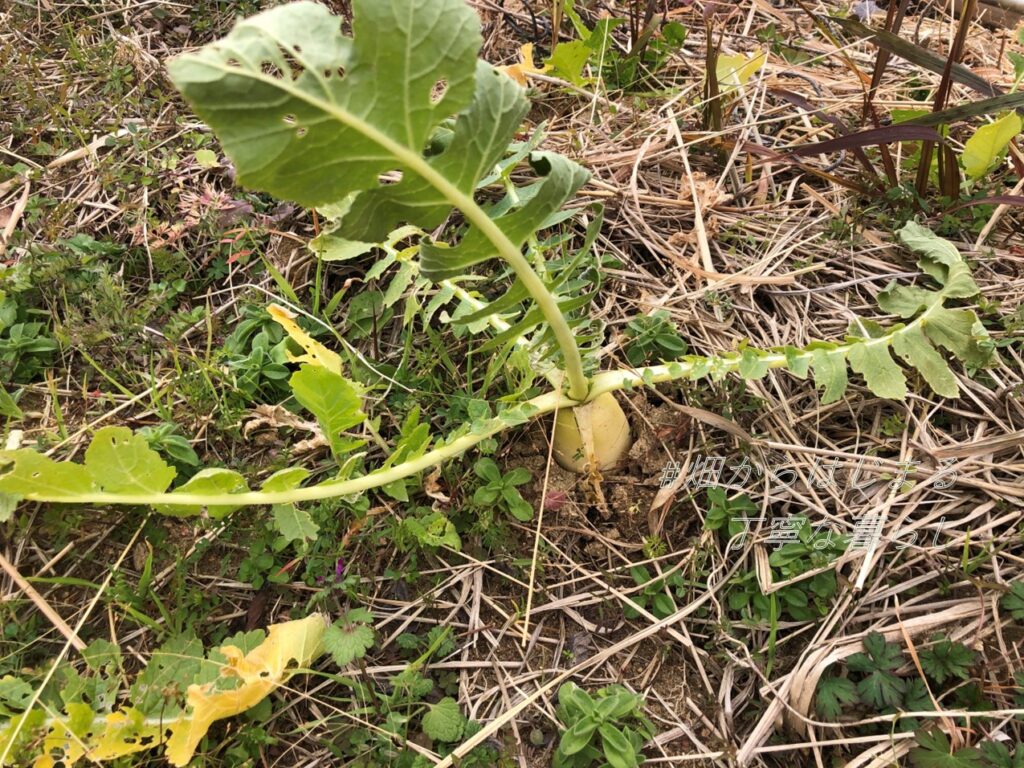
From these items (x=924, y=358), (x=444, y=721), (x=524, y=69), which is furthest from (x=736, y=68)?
(x=444, y=721)

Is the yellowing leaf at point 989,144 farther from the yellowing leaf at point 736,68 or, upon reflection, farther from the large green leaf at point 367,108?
the large green leaf at point 367,108

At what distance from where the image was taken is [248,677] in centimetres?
145

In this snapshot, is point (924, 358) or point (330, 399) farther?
point (924, 358)

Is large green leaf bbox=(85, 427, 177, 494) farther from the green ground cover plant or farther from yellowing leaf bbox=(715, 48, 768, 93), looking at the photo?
yellowing leaf bbox=(715, 48, 768, 93)

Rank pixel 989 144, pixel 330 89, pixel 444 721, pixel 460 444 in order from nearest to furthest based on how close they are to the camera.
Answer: pixel 330 89 < pixel 444 721 < pixel 460 444 < pixel 989 144

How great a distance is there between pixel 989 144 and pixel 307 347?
6.06 ft

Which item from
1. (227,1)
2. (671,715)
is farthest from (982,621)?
(227,1)

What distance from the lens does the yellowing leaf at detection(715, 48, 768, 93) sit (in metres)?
2.43

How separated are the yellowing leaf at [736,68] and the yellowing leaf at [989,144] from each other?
26.7 inches

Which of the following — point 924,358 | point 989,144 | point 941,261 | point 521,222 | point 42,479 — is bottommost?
point 42,479

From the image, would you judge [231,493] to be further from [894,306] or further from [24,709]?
[894,306]

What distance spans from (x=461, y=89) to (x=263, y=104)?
11.2 inches

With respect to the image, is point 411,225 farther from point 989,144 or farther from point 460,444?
point 989,144

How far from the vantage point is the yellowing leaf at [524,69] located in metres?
2.45
